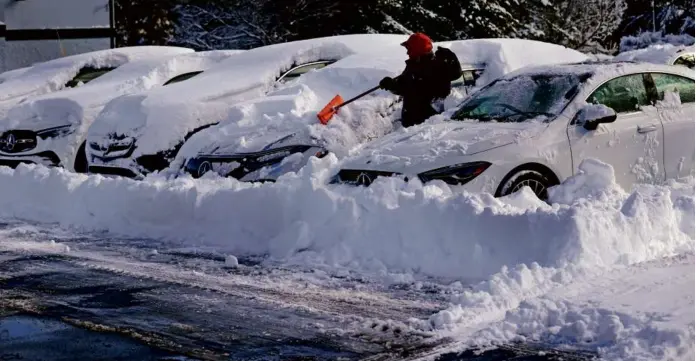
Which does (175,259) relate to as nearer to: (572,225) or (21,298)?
(21,298)

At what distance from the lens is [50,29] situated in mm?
26031

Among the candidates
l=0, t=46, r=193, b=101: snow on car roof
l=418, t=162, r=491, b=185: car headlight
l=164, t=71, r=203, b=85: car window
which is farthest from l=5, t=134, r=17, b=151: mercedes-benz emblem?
l=418, t=162, r=491, b=185: car headlight

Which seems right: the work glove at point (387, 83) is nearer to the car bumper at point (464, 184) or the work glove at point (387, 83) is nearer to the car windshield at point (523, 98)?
the car windshield at point (523, 98)

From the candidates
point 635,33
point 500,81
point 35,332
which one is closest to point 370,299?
point 35,332

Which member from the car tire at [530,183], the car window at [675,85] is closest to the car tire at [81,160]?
the car tire at [530,183]

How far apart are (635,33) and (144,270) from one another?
29.2 meters

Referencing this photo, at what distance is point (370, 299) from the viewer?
25.9ft

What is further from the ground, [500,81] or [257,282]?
[500,81]

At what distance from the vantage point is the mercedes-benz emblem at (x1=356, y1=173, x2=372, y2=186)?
10234mm

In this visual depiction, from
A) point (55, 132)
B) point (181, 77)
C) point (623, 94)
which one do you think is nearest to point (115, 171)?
point (55, 132)

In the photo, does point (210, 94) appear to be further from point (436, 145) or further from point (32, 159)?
point (436, 145)

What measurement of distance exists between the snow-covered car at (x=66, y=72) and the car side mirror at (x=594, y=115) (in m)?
8.47

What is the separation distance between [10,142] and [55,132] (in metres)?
0.69

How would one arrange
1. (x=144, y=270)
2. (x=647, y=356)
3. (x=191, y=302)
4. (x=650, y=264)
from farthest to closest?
(x=144, y=270), (x=650, y=264), (x=191, y=302), (x=647, y=356)
